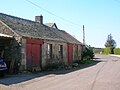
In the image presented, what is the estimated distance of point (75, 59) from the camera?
127ft

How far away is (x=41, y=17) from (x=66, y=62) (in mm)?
6785

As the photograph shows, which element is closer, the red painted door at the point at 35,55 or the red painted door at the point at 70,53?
the red painted door at the point at 35,55

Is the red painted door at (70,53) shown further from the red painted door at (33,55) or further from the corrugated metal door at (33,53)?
the red painted door at (33,55)

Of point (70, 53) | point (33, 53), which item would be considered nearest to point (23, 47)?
point (33, 53)

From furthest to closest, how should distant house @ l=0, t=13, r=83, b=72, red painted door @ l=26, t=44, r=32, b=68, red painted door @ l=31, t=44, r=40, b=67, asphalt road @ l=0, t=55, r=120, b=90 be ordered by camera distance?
1. red painted door @ l=31, t=44, r=40, b=67
2. red painted door @ l=26, t=44, r=32, b=68
3. distant house @ l=0, t=13, r=83, b=72
4. asphalt road @ l=0, t=55, r=120, b=90

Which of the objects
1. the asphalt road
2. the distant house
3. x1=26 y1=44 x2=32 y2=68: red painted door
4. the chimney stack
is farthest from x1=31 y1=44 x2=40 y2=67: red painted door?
the chimney stack

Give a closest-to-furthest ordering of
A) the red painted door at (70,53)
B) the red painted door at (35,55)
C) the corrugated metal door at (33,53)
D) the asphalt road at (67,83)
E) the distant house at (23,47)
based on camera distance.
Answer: the asphalt road at (67,83) → the distant house at (23,47) → the corrugated metal door at (33,53) → the red painted door at (35,55) → the red painted door at (70,53)

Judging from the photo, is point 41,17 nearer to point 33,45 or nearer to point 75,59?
point 75,59

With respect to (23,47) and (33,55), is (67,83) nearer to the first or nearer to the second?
(23,47)

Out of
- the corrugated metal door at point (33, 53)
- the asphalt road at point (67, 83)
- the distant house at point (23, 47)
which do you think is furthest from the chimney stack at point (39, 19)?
the asphalt road at point (67, 83)

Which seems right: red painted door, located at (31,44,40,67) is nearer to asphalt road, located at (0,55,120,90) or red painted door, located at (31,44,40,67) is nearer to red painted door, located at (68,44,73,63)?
asphalt road, located at (0,55,120,90)

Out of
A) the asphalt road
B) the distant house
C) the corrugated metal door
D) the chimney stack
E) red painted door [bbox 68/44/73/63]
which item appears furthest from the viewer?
red painted door [bbox 68/44/73/63]

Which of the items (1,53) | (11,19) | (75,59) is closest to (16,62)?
(1,53)

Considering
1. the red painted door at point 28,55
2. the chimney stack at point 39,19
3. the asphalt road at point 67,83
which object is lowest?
the asphalt road at point 67,83
